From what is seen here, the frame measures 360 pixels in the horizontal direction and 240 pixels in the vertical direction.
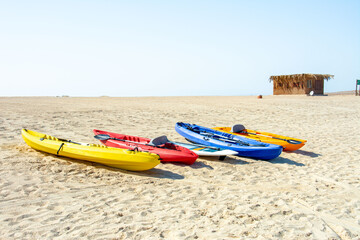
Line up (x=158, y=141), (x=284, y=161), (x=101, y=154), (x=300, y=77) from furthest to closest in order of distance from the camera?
1. (x=300, y=77)
2. (x=284, y=161)
3. (x=158, y=141)
4. (x=101, y=154)

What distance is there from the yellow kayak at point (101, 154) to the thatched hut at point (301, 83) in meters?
26.5

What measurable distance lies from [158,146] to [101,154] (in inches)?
64.5

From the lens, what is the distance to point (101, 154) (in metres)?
6.33

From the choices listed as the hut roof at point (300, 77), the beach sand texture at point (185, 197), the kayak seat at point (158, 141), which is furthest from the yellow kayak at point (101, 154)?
the hut roof at point (300, 77)

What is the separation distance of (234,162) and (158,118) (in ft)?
22.4

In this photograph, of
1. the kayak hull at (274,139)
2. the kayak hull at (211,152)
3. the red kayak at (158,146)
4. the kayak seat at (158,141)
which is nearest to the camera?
the red kayak at (158,146)

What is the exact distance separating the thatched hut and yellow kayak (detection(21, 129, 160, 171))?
86.9ft

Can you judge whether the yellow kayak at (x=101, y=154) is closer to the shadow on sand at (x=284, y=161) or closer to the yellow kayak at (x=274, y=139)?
the shadow on sand at (x=284, y=161)

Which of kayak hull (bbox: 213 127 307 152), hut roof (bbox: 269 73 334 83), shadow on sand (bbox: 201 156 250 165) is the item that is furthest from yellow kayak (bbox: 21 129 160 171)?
hut roof (bbox: 269 73 334 83)

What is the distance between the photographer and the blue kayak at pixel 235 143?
745 cm

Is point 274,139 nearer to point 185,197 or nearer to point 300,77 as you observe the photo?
point 185,197

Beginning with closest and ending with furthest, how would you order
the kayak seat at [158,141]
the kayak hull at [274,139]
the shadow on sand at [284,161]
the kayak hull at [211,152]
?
the kayak hull at [211,152] < the kayak seat at [158,141] < the shadow on sand at [284,161] < the kayak hull at [274,139]

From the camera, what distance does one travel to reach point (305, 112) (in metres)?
16.8

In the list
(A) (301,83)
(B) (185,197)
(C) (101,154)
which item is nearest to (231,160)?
(B) (185,197)
